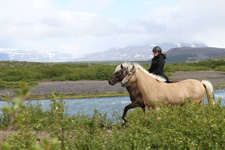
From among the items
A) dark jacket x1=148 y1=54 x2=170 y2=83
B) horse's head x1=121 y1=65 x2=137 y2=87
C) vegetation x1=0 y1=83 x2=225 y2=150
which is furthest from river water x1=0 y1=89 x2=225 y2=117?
vegetation x1=0 y1=83 x2=225 y2=150

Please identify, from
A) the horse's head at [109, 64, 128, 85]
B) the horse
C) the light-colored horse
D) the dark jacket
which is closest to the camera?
the light-colored horse

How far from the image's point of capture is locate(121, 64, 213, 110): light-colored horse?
29.5 ft

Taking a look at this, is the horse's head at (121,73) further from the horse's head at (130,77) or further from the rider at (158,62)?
the rider at (158,62)

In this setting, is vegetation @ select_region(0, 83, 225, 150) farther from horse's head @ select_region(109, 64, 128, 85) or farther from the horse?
horse's head @ select_region(109, 64, 128, 85)

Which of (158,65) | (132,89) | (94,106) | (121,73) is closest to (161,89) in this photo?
(132,89)

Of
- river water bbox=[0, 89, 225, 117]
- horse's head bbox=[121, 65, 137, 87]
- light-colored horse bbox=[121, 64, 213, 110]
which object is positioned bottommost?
river water bbox=[0, 89, 225, 117]

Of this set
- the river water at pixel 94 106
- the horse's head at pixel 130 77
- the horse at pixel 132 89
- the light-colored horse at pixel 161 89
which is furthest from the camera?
the river water at pixel 94 106

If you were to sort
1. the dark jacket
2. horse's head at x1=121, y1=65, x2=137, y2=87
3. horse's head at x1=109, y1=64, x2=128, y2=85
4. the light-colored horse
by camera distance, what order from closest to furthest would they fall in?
the light-colored horse
horse's head at x1=121, y1=65, x2=137, y2=87
horse's head at x1=109, y1=64, x2=128, y2=85
the dark jacket

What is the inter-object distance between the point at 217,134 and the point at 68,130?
393 cm

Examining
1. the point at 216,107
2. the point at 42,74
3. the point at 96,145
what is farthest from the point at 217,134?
the point at 42,74

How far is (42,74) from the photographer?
4731cm

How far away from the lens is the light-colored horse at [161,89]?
8.98m

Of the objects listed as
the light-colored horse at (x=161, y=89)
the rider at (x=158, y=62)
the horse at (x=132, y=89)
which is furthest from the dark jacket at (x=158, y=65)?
the horse at (x=132, y=89)

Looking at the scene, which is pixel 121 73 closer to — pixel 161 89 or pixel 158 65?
pixel 158 65
